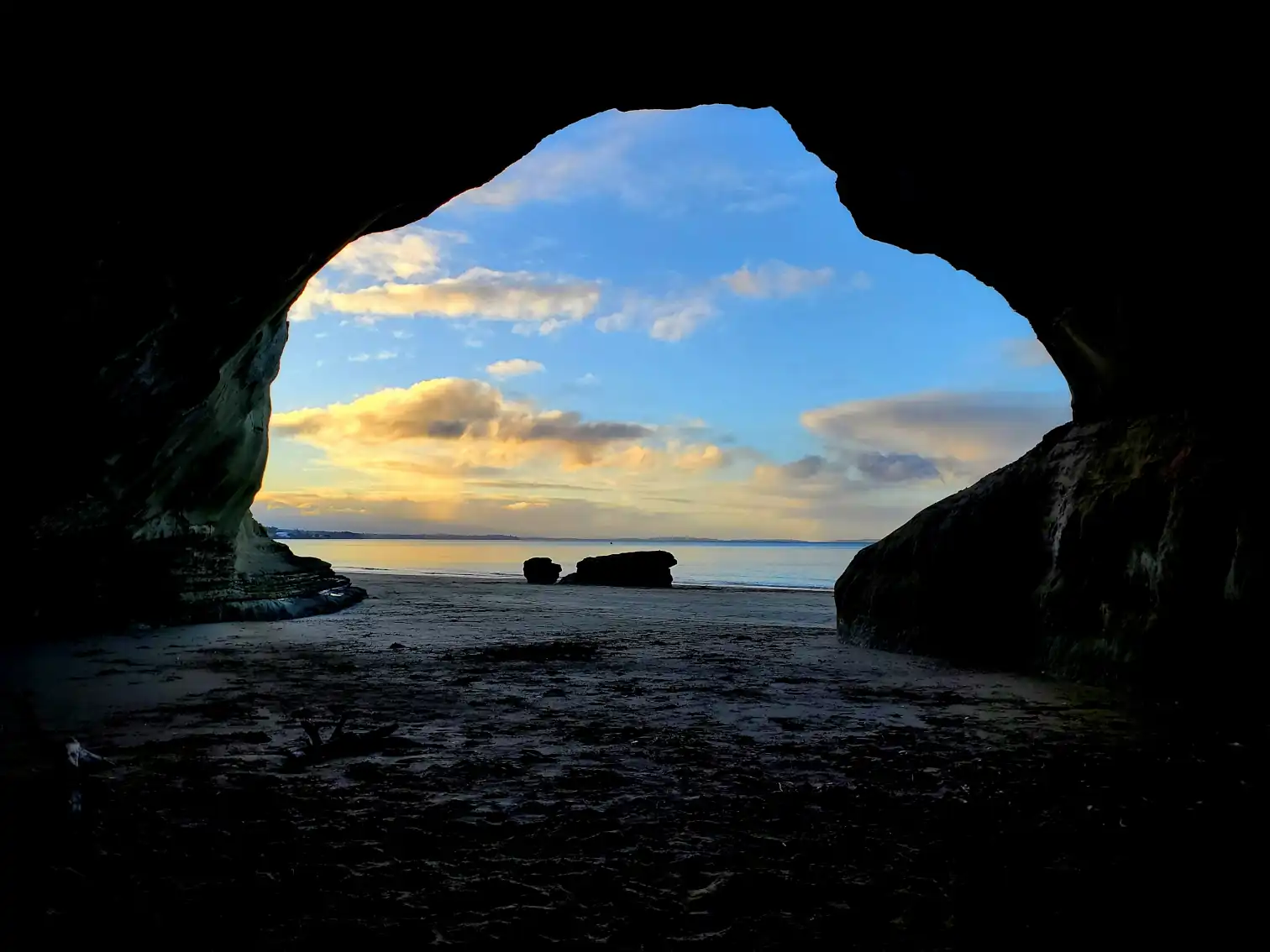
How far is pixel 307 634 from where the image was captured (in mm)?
11320

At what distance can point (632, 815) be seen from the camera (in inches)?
135

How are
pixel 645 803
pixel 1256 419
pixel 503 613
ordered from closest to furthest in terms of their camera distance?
pixel 645 803 → pixel 1256 419 → pixel 503 613

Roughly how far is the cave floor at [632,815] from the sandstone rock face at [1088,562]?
4.55 ft

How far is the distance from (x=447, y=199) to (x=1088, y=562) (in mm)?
8928

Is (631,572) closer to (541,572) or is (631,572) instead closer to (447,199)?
(541,572)

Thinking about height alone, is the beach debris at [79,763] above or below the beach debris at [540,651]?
above

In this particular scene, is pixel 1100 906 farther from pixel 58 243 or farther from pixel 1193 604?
pixel 58 243

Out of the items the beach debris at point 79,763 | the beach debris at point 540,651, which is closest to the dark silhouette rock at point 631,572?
the beach debris at point 540,651

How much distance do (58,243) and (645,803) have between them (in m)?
7.24

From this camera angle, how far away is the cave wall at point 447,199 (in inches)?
268

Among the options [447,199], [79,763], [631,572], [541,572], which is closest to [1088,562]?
[447,199]

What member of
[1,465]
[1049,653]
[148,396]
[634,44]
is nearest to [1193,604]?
[1049,653]

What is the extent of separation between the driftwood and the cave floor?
0.34 ft

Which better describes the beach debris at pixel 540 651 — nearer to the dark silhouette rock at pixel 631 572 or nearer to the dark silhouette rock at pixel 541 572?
the dark silhouette rock at pixel 631 572
